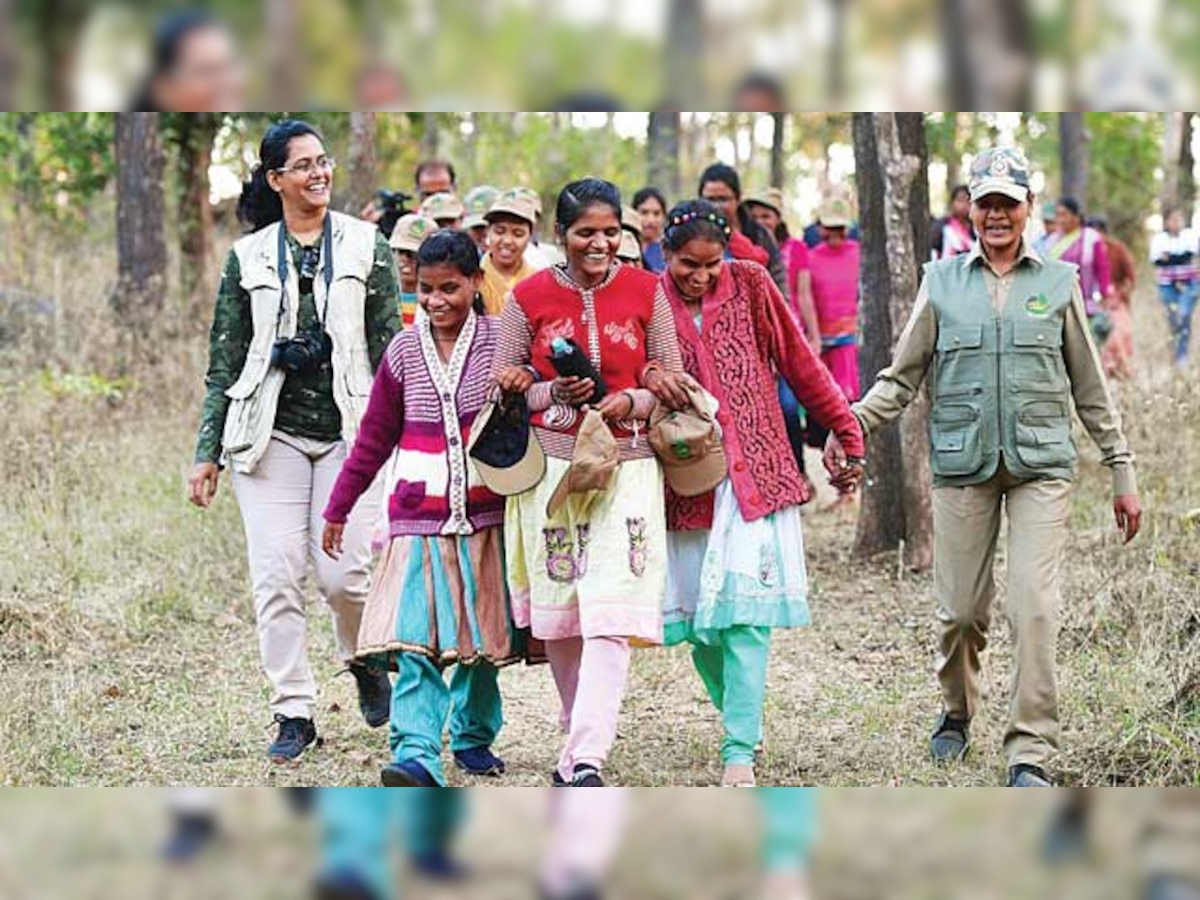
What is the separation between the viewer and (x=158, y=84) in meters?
1.52

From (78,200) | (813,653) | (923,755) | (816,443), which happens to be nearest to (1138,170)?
(78,200)

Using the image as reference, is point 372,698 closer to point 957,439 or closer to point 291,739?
point 291,739

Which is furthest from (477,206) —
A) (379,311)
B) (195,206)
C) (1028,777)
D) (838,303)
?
(195,206)

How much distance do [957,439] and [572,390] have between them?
1.18m

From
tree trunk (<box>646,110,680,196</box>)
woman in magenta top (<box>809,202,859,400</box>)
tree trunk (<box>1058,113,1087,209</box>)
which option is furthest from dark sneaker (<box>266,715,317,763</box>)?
tree trunk (<box>1058,113,1087,209</box>)

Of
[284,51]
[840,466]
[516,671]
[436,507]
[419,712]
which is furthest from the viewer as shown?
[516,671]

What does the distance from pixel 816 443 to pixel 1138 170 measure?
1887cm

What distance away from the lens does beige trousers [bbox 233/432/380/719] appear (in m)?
5.77

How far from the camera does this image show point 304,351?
18.5ft

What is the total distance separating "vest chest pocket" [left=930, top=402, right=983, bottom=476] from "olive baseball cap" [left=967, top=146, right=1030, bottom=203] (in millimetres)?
614

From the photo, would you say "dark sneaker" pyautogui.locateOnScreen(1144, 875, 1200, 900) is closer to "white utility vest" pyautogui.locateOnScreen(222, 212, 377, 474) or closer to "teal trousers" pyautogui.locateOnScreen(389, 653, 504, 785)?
"teal trousers" pyautogui.locateOnScreen(389, 653, 504, 785)

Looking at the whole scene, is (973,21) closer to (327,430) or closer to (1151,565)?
(327,430)

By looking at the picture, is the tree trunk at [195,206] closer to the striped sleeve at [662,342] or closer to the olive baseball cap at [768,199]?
the olive baseball cap at [768,199]

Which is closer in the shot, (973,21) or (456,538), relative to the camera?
(973,21)
